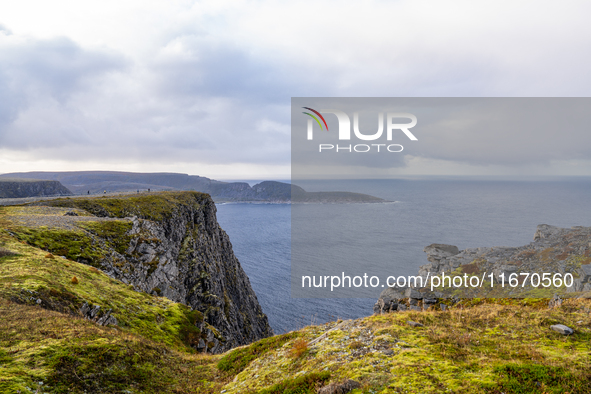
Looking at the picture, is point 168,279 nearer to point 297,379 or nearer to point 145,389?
point 145,389

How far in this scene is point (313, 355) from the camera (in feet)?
37.5

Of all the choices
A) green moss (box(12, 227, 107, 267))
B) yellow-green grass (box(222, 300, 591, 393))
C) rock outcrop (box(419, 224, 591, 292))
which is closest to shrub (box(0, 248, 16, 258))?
green moss (box(12, 227, 107, 267))

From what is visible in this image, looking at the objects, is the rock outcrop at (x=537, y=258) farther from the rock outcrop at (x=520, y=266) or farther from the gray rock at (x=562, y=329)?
the gray rock at (x=562, y=329)

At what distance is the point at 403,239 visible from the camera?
396 feet

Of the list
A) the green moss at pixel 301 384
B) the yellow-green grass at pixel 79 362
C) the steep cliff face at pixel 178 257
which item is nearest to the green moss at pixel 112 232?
the steep cliff face at pixel 178 257

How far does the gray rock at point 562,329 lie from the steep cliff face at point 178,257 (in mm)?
22755

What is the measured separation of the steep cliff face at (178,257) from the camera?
1195 inches

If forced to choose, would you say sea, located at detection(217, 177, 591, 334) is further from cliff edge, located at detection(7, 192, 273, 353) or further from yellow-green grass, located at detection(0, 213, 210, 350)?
yellow-green grass, located at detection(0, 213, 210, 350)

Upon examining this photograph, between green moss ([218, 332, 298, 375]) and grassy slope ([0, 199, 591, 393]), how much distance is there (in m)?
0.06

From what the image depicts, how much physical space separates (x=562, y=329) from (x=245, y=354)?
14.3 meters

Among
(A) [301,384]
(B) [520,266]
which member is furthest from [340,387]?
(B) [520,266]

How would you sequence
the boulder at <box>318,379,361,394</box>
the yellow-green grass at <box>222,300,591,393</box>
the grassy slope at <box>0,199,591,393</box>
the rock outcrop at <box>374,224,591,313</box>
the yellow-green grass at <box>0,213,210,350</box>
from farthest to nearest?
1. the rock outcrop at <box>374,224,591,313</box>
2. the yellow-green grass at <box>0,213,210,350</box>
3. the grassy slope at <box>0,199,591,393</box>
4. the yellow-green grass at <box>222,300,591,393</box>
5. the boulder at <box>318,379,361,394</box>

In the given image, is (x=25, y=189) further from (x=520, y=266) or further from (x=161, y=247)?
(x=520, y=266)

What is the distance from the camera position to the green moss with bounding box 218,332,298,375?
13.1m
